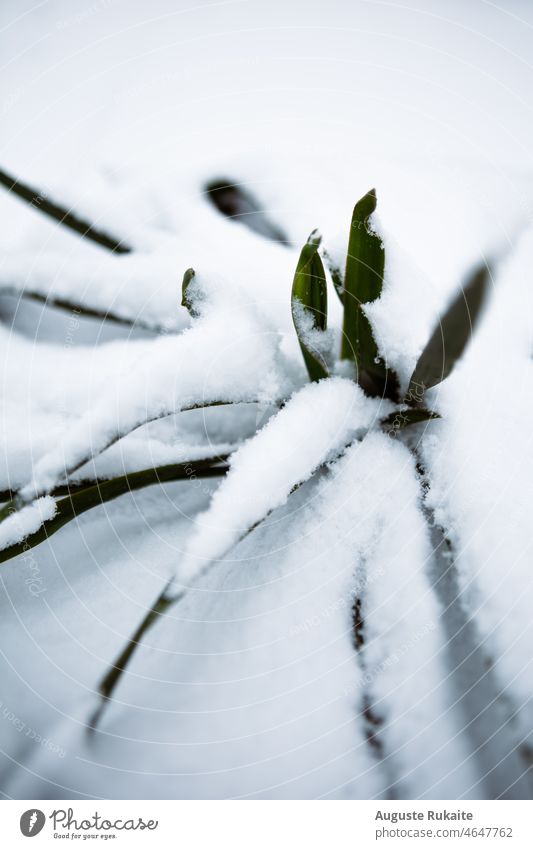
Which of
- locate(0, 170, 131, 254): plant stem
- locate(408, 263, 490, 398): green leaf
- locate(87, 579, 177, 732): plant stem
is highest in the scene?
locate(0, 170, 131, 254): plant stem

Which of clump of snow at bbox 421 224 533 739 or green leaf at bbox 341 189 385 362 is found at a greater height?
green leaf at bbox 341 189 385 362

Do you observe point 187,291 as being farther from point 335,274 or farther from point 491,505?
point 491,505

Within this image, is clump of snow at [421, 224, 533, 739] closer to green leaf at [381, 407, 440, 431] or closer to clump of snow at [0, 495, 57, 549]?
green leaf at [381, 407, 440, 431]

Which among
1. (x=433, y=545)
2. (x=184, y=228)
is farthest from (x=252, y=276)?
(x=433, y=545)

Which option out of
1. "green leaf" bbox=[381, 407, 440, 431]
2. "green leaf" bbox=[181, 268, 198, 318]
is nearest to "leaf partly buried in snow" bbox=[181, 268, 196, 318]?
"green leaf" bbox=[181, 268, 198, 318]

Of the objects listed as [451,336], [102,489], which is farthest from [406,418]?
[102,489]

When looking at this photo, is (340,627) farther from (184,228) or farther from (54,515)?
(184,228)
